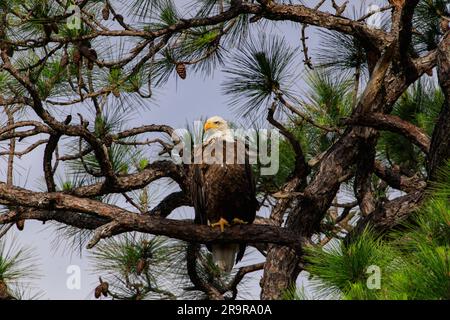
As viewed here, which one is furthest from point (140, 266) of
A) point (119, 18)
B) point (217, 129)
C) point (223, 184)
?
point (119, 18)

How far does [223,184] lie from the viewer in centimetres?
544

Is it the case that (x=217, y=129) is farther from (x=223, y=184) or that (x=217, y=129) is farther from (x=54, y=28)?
(x=54, y=28)

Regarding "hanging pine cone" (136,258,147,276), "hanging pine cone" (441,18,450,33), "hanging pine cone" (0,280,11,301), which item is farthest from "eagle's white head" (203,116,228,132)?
"hanging pine cone" (0,280,11,301)

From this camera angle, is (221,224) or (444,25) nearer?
(221,224)

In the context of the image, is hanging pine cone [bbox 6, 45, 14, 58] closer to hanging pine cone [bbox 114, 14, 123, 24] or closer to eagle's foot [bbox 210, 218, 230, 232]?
hanging pine cone [bbox 114, 14, 123, 24]

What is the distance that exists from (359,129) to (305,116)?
18.3 inches

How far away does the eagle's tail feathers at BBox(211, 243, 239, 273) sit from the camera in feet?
18.5

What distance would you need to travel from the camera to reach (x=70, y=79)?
17.2ft

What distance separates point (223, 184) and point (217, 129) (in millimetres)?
364

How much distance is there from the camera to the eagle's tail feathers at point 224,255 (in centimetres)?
564

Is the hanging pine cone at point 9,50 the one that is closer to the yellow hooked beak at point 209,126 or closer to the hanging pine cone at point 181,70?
the hanging pine cone at point 181,70
